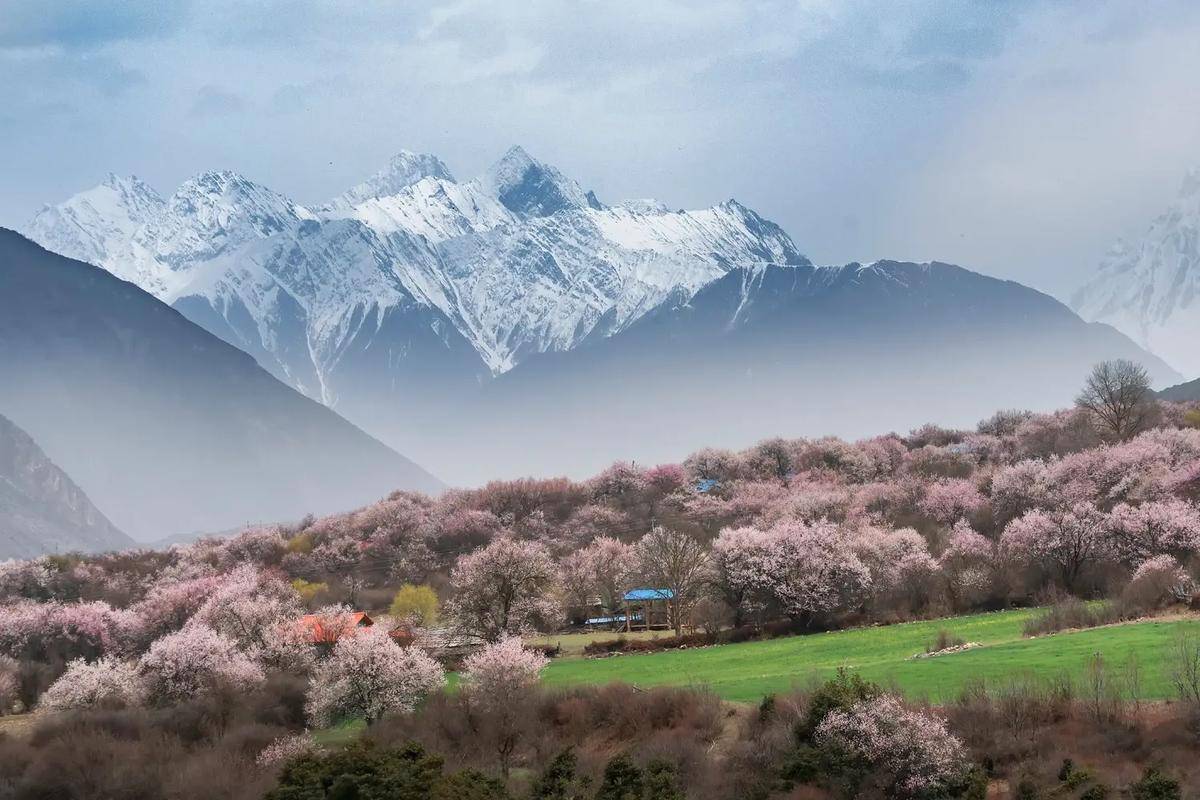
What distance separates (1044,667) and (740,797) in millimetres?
12144

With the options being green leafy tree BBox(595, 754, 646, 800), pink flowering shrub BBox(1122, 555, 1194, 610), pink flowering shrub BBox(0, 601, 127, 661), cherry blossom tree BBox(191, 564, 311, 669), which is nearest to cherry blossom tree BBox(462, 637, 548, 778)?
green leafy tree BBox(595, 754, 646, 800)

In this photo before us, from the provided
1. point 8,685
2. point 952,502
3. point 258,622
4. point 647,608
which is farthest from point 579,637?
point 8,685

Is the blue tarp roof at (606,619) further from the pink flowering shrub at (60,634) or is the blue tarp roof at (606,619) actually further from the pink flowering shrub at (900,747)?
the pink flowering shrub at (900,747)

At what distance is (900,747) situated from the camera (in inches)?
1430

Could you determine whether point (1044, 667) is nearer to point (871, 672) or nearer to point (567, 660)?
point (871, 672)

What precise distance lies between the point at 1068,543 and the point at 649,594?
28973 millimetres

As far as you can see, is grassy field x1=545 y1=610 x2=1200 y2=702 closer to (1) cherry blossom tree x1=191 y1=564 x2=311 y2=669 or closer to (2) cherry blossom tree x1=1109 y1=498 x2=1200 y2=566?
(2) cherry blossom tree x1=1109 y1=498 x2=1200 y2=566

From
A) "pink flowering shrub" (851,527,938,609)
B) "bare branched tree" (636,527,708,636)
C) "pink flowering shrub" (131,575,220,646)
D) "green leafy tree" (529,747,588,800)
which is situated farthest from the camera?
"pink flowering shrub" (131,575,220,646)

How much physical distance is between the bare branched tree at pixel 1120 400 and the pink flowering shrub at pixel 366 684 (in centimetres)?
7367

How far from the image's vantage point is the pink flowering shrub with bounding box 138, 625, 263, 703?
6038cm

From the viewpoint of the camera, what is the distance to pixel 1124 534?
63.4m

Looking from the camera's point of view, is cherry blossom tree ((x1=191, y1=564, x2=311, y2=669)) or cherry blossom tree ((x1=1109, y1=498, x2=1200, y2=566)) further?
cherry blossom tree ((x1=191, y1=564, x2=311, y2=669))

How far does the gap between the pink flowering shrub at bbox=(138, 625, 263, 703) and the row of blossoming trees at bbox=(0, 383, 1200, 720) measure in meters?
0.11

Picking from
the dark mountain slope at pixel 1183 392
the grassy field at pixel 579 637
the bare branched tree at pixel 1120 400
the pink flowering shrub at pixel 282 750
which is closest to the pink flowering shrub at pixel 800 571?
the grassy field at pixel 579 637
